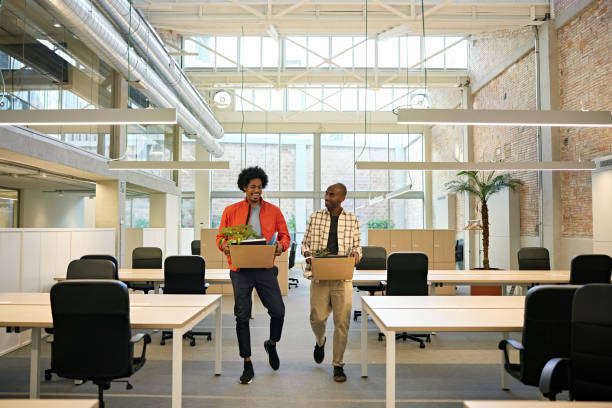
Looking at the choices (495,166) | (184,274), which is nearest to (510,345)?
(184,274)

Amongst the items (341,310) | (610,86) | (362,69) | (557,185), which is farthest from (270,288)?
(362,69)

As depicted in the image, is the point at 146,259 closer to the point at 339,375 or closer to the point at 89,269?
the point at 89,269

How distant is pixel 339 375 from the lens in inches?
161

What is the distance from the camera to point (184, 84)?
1032cm

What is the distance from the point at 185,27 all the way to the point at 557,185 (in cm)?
815

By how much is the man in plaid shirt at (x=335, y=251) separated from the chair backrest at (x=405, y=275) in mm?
1308

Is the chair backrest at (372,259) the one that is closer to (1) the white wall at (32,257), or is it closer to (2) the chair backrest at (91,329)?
(1) the white wall at (32,257)

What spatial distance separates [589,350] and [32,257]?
19.4 ft

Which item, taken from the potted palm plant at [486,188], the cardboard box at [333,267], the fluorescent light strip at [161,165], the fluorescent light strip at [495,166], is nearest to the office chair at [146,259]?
the fluorescent light strip at [161,165]

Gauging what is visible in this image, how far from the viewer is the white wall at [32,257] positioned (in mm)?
5270

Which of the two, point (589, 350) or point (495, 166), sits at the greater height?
point (495, 166)

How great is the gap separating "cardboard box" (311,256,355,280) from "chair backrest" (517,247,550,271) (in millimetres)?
4713

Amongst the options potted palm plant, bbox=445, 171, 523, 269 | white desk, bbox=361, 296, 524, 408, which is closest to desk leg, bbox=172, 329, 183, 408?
white desk, bbox=361, 296, 524, 408

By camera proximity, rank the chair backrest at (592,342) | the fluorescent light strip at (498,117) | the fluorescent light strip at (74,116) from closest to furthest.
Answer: the chair backrest at (592,342), the fluorescent light strip at (74,116), the fluorescent light strip at (498,117)
